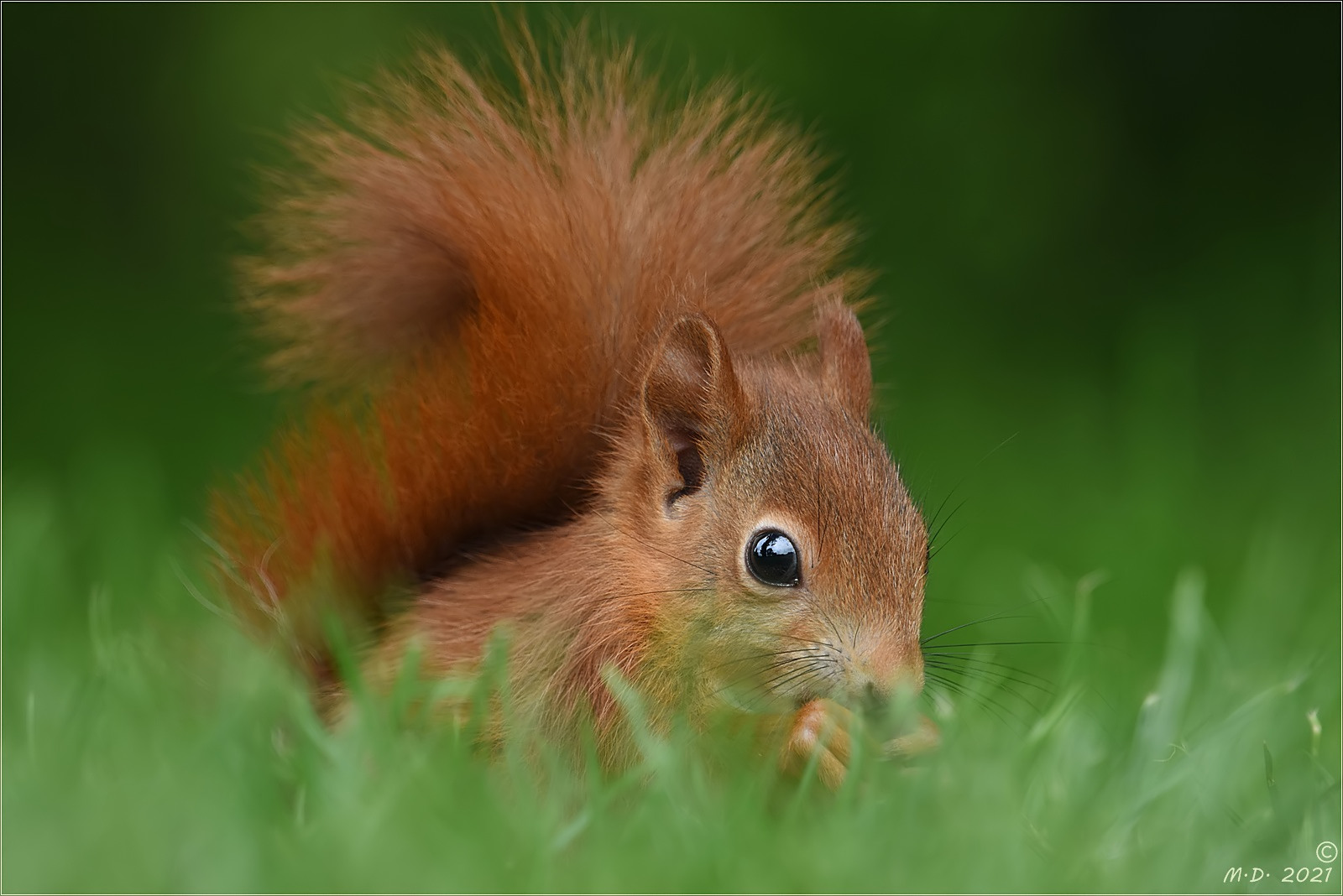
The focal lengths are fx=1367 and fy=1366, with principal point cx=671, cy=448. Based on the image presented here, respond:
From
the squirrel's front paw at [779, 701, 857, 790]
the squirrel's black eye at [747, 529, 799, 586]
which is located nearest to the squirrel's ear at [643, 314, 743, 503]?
the squirrel's black eye at [747, 529, 799, 586]

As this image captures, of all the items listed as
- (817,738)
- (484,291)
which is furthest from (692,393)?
(817,738)

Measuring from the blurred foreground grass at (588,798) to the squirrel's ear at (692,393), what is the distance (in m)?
0.33

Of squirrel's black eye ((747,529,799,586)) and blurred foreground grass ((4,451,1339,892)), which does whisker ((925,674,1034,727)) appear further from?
squirrel's black eye ((747,529,799,586))

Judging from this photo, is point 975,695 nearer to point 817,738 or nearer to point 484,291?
point 817,738

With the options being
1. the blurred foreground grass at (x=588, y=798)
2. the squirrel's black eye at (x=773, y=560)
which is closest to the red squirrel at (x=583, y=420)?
the squirrel's black eye at (x=773, y=560)

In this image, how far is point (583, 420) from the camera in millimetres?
1590

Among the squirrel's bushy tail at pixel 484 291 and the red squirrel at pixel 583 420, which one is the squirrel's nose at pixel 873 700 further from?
the squirrel's bushy tail at pixel 484 291

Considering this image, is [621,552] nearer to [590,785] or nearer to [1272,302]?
[590,785]

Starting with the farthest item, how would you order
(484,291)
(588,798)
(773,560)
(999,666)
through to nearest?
(999,666)
(484,291)
(773,560)
(588,798)

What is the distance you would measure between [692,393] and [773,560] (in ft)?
0.69

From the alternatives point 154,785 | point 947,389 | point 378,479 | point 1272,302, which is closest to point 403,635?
point 378,479

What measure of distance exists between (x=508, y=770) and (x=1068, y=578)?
1.55 metres

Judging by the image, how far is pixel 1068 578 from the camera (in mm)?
2588

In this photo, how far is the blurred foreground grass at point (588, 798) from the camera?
109cm
